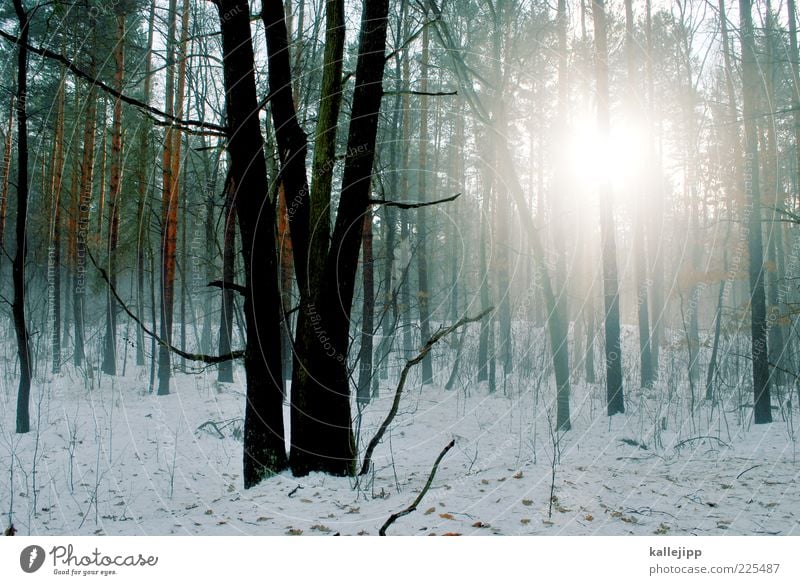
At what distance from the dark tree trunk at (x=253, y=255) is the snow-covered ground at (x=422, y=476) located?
0.38m

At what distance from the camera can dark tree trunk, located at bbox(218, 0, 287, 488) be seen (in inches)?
183

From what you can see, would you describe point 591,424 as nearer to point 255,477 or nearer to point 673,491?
point 673,491

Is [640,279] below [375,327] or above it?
above

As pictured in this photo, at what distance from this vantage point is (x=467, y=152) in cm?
1569

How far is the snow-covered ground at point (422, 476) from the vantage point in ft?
11.4

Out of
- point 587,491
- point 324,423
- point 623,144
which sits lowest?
point 587,491

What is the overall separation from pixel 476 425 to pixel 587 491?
17.8ft

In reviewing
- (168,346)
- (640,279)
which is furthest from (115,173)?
(640,279)

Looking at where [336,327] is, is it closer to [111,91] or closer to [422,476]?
[422,476]

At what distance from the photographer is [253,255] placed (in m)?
4.68

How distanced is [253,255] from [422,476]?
9.29 ft

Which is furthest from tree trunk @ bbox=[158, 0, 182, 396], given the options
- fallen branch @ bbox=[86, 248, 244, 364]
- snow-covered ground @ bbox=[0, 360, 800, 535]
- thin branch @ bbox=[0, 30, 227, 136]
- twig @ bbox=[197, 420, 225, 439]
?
fallen branch @ bbox=[86, 248, 244, 364]

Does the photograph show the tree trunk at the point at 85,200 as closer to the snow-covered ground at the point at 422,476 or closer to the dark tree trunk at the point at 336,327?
the snow-covered ground at the point at 422,476
